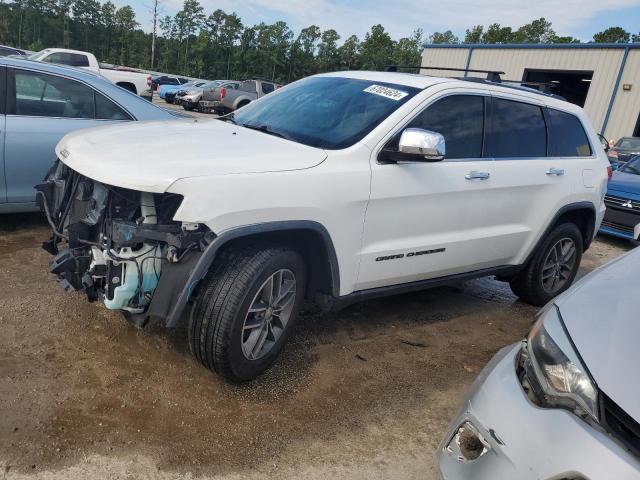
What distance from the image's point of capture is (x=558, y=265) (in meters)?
5.12

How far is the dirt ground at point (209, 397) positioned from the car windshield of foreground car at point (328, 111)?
1437mm

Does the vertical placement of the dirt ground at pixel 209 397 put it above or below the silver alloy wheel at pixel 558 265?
below

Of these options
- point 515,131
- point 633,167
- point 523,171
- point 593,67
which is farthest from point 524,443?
point 593,67

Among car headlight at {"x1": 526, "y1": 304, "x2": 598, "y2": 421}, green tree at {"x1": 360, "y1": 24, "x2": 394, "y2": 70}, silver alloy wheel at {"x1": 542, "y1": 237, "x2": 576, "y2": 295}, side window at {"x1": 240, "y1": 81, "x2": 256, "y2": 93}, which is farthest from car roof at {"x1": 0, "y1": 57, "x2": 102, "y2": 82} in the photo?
green tree at {"x1": 360, "y1": 24, "x2": 394, "y2": 70}

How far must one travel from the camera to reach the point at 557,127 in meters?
4.73

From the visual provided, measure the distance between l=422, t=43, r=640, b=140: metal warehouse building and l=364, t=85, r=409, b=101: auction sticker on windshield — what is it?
61.3 feet

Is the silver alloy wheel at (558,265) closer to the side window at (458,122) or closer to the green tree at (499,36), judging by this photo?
the side window at (458,122)

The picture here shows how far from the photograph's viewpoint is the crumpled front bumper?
5.22 ft

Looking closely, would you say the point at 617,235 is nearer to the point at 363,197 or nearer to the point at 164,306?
the point at 363,197

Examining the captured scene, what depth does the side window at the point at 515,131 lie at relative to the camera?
413cm

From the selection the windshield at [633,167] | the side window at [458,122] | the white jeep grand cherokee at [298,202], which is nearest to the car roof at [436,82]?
the white jeep grand cherokee at [298,202]

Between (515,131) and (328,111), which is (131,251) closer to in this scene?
(328,111)

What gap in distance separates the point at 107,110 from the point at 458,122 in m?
3.36

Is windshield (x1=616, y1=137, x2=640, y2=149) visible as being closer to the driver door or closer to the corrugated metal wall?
the corrugated metal wall
